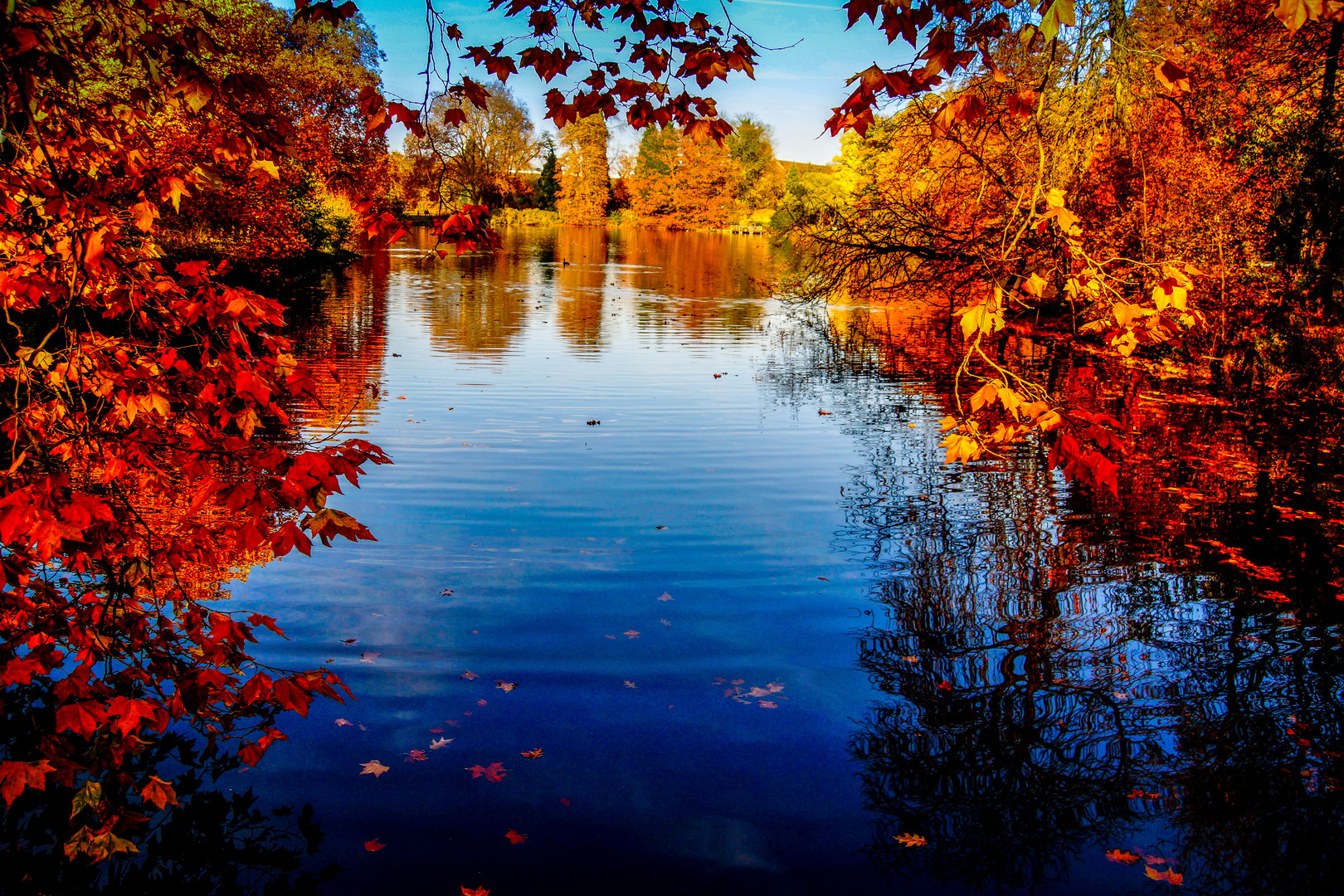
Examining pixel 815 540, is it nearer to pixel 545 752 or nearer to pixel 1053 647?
pixel 1053 647

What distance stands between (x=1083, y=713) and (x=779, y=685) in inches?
68.8

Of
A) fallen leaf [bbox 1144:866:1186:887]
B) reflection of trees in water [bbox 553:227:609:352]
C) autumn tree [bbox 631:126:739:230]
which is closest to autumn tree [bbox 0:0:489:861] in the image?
fallen leaf [bbox 1144:866:1186:887]

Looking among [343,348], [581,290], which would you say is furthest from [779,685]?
[581,290]

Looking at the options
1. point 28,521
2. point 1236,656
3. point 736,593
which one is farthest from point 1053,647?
point 28,521

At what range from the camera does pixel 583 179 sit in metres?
87.1

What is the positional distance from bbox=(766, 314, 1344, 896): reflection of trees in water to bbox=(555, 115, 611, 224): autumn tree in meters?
83.4

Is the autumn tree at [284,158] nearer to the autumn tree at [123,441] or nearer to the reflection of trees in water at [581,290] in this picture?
the reflection of trees in water at [581,290]

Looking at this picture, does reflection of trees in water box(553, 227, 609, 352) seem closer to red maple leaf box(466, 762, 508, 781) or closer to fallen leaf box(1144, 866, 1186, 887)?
red maple leaf box(466, 762, 508, 781)

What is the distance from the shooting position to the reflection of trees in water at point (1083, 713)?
3982 millimetres

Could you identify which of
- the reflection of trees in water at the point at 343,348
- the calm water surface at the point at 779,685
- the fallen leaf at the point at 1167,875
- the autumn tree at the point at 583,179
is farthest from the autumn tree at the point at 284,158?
the autumn tree at the point at 583,179

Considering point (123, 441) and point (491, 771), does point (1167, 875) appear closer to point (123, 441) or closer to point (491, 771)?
point (491, 771)

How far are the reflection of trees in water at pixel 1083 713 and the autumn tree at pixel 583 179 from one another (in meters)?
83.4

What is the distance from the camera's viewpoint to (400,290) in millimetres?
29219

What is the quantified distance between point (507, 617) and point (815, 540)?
301 centimetres
